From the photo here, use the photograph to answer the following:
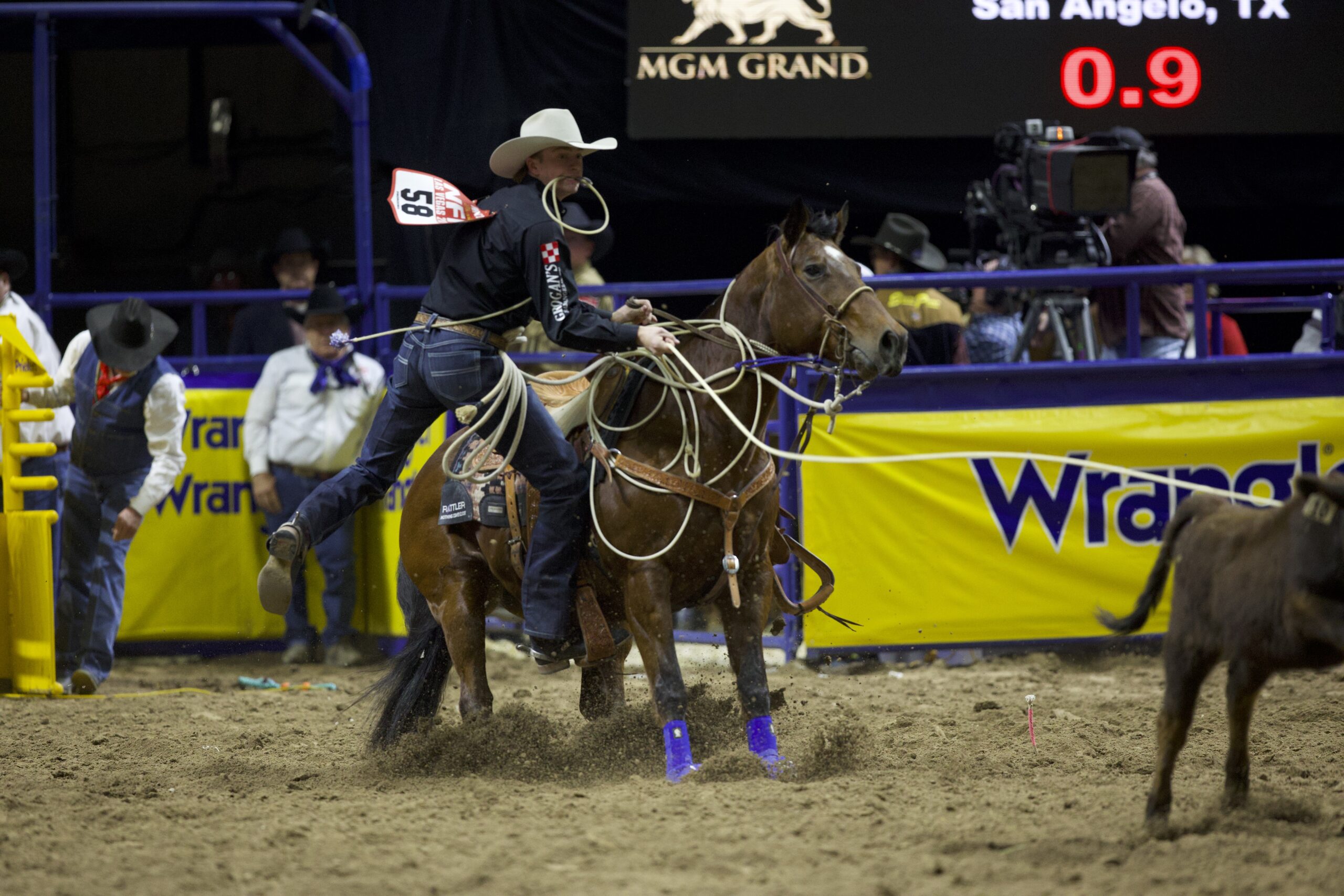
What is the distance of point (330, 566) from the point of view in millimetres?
8070

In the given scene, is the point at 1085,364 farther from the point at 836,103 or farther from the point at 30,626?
the point at 30,626

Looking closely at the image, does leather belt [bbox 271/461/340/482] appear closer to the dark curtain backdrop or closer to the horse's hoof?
the dark curtain backdrop

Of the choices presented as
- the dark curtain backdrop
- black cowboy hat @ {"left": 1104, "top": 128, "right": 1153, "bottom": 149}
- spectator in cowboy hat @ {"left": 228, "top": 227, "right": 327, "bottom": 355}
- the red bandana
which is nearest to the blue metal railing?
the dark curtain backdrop

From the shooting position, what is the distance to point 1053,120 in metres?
8.57

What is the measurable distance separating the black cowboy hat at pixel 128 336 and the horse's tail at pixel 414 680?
219 centimetres

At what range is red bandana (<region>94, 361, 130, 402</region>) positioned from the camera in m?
7.29

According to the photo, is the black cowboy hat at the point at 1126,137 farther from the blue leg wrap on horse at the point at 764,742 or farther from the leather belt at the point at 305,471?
the leather belt at the point at 305,471

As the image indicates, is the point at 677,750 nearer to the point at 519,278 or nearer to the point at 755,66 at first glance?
the point at 519,278

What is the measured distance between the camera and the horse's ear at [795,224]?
4.86 meters

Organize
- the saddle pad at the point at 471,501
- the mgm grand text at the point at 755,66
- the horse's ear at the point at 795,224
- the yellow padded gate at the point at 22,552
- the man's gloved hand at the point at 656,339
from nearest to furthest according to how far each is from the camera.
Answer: the man's gloved hand at the point at 656,339 < the horse's ear at the point at 795,224 < the saddle pad at the point at 471,501 < the yellow padded gate at the point at 22,552 < the mgm grand text at the point at 755,66

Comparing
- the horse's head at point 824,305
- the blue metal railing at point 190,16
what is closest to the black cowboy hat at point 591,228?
the blue metal railing at point 190,16

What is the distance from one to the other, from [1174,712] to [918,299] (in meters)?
4.57

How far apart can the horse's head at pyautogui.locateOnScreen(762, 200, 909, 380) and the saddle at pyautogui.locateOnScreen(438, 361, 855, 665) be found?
1.54 feet

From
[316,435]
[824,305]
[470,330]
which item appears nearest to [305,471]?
[316,435]
